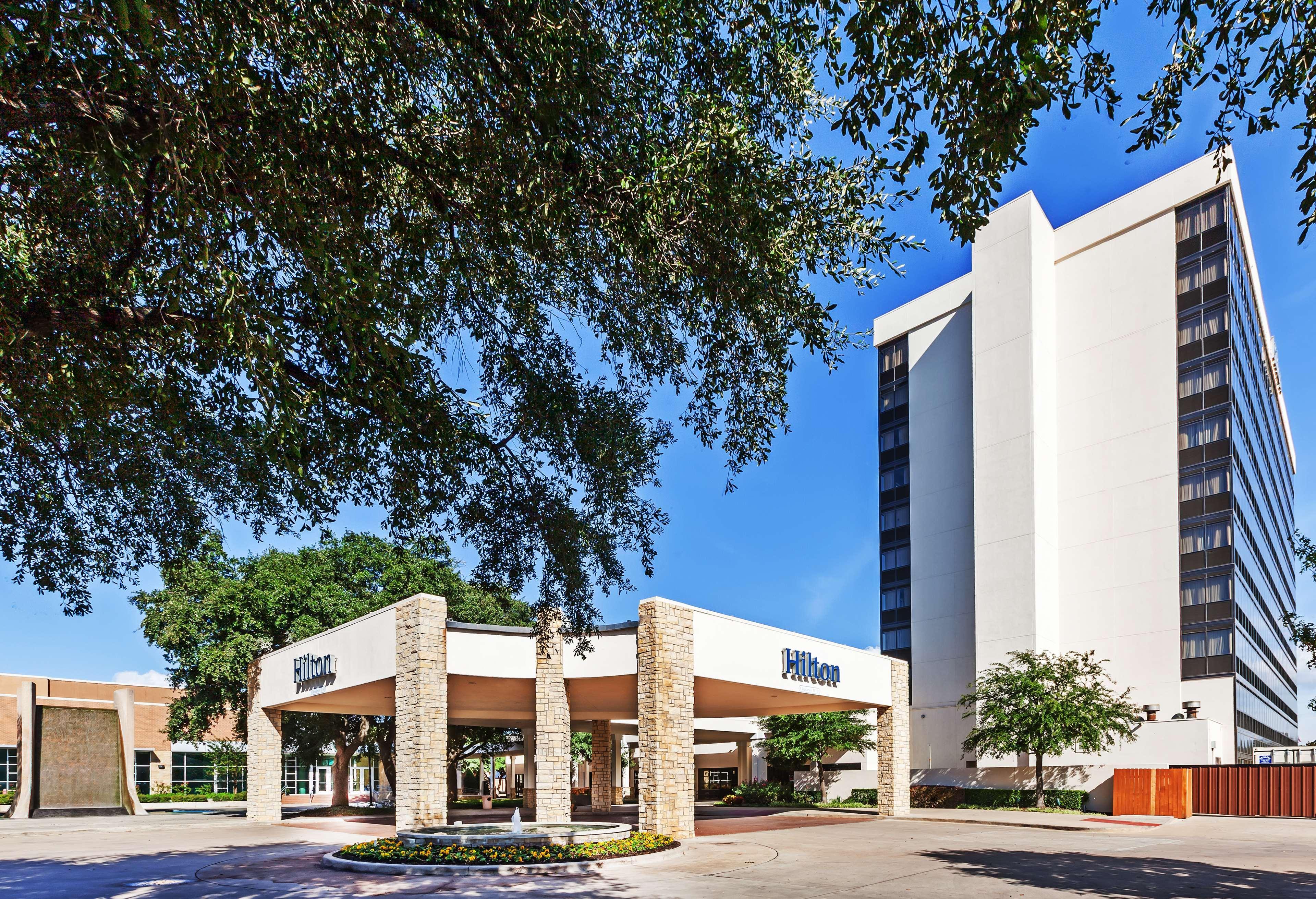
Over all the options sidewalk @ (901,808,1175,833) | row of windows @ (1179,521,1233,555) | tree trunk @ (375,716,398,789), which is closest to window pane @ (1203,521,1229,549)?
row of windows @ (1179,521,1233,555)

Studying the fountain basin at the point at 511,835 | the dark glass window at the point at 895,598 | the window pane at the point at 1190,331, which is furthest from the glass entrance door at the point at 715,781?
the fountain basin at the point at 511,835

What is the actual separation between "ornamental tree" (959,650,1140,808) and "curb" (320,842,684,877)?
24026 mm

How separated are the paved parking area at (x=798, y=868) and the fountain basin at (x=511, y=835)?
A: 1731 millimetres

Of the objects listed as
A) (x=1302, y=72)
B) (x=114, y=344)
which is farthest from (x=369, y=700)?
(x=1302, y=72)

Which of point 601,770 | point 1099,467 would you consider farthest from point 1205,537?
point 601,770

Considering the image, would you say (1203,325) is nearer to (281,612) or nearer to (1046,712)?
Result: (1046,712)

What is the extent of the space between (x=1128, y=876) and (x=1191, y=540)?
1192 inches

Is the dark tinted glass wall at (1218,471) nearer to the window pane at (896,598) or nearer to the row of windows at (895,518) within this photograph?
the window pane at (896,598)

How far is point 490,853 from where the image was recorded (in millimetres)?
17891

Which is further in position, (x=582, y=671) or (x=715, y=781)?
(x=715, y=781)

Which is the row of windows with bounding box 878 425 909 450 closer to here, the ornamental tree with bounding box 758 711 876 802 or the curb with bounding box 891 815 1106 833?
the ornamental tree with bounding box 758 711 876 802

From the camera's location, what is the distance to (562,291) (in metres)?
9.76

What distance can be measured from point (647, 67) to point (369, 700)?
2686 centimetres

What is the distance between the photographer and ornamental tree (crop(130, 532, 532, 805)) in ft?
117
